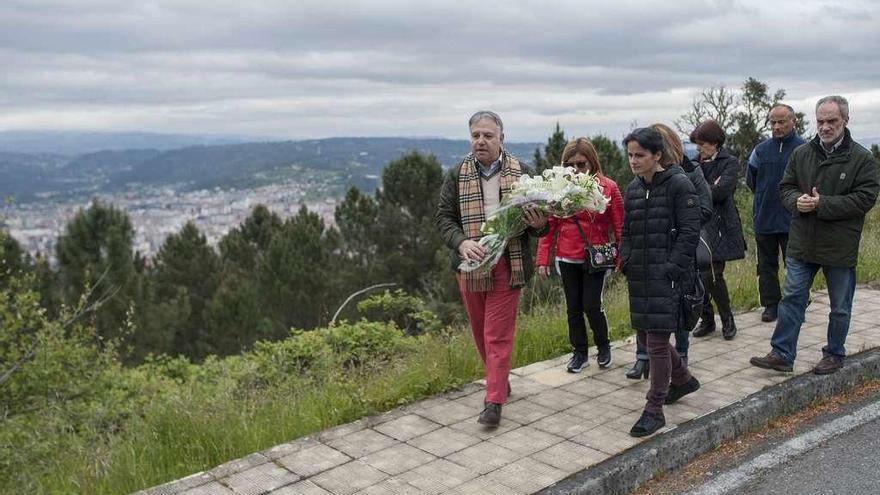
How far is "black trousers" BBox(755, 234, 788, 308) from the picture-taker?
647 cm

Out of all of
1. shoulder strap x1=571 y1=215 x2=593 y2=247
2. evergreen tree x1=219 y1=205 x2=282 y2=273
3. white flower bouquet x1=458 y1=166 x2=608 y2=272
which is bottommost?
evergreen tree x1=219 y1=205 x2=282 y2=273

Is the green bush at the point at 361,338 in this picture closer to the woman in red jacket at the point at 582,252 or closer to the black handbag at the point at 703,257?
the woman in red jacket at the point at 582,252

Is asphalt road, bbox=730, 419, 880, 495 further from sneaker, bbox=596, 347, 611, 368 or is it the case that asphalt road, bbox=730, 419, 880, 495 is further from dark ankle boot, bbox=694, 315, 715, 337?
dark ankle boot, bbox=694, 315, 715, 337

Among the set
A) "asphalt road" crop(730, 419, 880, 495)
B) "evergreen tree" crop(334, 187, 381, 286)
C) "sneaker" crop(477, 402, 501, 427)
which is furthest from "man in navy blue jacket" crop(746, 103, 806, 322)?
"evergreen tree" crop(334, 187, 381, 286)

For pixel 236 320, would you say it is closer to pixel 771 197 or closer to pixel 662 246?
pixel 771 197

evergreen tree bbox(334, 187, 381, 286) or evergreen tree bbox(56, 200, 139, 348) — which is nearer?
evergreen tree bbox(56, 200, 139, 348)

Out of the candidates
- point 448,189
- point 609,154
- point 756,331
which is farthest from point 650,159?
point 609,154

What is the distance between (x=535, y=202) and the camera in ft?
13.4

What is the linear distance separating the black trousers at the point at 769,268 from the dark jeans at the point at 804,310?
58.5 inches

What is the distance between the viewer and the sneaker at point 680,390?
4441 millimetres

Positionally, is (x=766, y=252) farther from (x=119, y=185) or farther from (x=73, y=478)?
(x=119, y=185)

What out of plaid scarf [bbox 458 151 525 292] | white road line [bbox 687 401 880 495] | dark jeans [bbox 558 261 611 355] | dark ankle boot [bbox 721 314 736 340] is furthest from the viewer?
dark ankle boot [bbox 721 314 736 340]

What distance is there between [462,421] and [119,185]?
214 m

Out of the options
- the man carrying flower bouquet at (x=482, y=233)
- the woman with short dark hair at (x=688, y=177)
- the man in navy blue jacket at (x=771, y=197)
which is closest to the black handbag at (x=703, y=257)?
the woman with short dark hair at (x=688, y=177)
